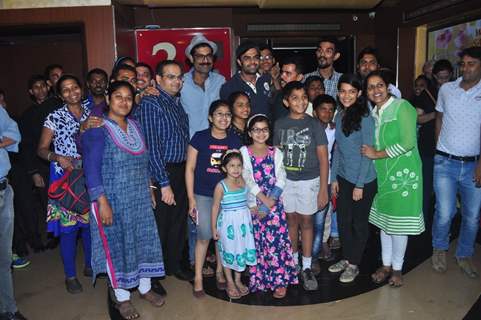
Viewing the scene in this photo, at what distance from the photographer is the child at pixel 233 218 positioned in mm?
3096

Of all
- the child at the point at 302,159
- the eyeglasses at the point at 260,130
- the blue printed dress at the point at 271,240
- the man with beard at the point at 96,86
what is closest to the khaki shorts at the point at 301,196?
the child at the point at 302,159

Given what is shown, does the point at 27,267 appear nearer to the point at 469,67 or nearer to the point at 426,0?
the point at 469,67

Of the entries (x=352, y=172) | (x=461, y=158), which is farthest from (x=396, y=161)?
(x=461, y=158)

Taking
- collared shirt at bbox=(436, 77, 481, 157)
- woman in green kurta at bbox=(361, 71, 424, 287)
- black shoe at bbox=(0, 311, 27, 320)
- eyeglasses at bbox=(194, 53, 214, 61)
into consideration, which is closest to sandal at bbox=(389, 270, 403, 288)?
woman in green kurta at bbox=(361, 71, 424, 287)

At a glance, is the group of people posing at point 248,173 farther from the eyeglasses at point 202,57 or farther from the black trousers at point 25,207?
the black trousers at point 25,207

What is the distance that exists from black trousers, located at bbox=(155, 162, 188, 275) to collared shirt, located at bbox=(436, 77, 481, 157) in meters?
2.23

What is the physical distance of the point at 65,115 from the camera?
3371mm

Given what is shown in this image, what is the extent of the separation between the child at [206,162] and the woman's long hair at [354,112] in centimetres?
86

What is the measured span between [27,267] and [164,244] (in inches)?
63.3

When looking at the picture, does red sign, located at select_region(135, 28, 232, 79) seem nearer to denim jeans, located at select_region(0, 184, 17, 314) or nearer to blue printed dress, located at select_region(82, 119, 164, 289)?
blue printed dress, located at select_region(82, 119, 164, 289)

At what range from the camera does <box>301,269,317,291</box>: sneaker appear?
3414mm

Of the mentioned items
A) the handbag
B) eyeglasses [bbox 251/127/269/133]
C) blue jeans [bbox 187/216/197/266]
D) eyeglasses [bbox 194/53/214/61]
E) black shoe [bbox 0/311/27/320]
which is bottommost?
black shoe [bbox 0/311/27/320]

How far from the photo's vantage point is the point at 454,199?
3.61 meters

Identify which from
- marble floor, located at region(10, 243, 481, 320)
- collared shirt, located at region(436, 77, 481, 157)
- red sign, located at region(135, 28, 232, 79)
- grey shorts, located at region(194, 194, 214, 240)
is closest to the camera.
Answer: marble floor, located at region(10, 243, 481, 320)
